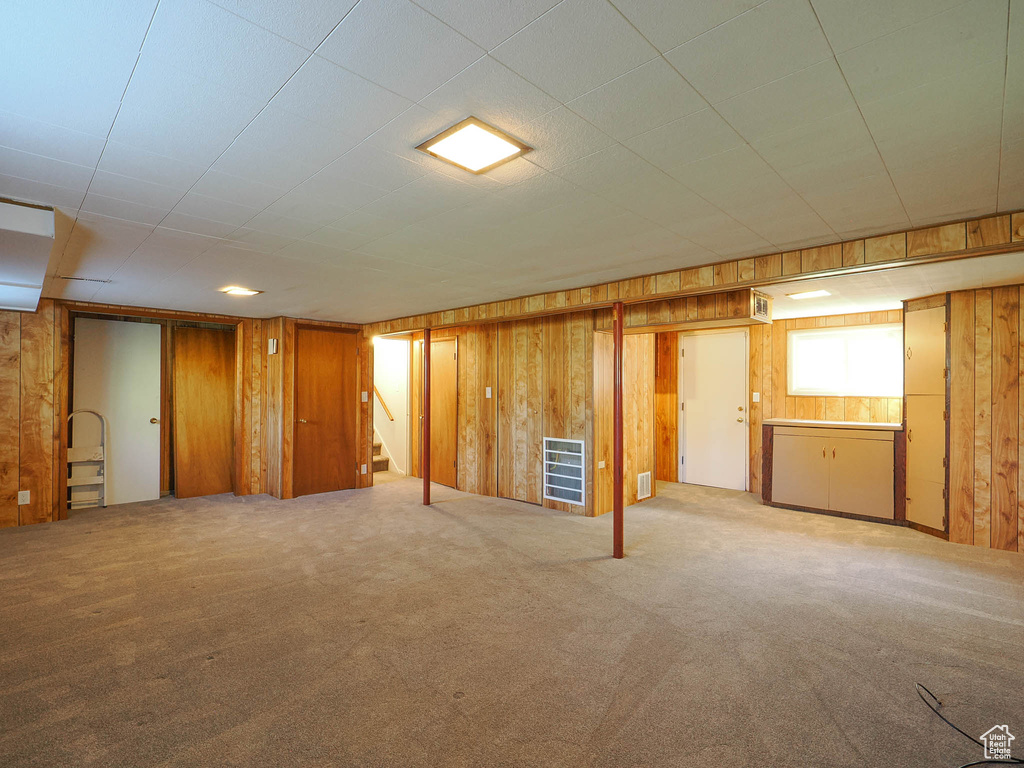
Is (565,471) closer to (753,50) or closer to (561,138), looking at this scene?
(561,138)

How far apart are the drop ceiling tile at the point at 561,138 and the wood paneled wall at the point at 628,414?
357cm

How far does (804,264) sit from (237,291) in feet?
16.2

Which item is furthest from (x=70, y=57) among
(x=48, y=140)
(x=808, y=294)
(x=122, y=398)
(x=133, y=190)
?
(x=122, y=398)

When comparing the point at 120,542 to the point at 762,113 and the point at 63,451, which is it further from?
the point at 762,113

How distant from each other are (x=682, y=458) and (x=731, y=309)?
3834 mm

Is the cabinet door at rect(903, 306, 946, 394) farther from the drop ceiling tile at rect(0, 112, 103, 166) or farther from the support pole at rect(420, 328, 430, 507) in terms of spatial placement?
the drop ceiling tile at rect(0, 112, 103, 166)

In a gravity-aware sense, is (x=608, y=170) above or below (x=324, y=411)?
above

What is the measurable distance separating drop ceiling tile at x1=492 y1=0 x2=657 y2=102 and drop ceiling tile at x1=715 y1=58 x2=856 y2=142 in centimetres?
45

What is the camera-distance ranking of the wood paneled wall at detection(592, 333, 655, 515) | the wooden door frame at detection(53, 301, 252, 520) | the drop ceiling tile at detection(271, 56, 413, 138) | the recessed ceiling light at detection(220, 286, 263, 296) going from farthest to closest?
the wood paneled wall at detection(592, 333, 655, 515), the wooden door frame at detection(53, 301, 252, 520), the recessed ceiling light at detection(220, 286, 263, 296), the drop ceiling tile at detection(271, 56, 413, 138)

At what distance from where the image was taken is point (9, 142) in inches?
74.8

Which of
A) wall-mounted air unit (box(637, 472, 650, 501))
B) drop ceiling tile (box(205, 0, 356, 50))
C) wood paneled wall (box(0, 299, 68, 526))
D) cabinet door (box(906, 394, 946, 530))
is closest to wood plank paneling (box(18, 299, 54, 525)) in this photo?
wood paneled wall (box(0, 299, 68, 526))

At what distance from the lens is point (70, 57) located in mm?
A: 1438

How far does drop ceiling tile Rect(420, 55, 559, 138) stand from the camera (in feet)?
5.07

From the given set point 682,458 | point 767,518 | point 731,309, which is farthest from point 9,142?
point 682,458
